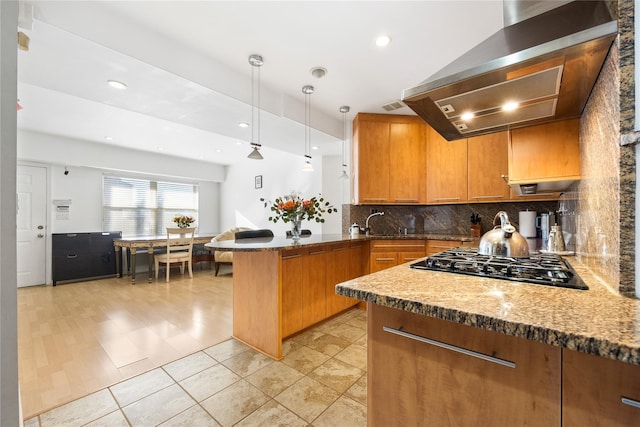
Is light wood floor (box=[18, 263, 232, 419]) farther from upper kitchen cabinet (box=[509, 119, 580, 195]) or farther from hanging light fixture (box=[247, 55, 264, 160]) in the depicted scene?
upper kitchen cabinet (box=[509, 119, 580, 195])

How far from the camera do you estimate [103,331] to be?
Result: 2691 mm

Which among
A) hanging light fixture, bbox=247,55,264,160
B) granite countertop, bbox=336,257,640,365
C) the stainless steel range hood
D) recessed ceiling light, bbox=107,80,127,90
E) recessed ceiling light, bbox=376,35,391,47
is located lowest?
granite countertop, bbox=336,257,640,365

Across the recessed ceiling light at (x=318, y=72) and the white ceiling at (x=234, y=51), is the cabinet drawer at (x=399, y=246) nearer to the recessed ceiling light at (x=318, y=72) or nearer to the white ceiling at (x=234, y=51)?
the white ceiling at (x=234, y=51)

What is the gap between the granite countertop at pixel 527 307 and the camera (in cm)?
53

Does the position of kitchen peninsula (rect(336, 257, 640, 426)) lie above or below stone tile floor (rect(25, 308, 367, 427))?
above

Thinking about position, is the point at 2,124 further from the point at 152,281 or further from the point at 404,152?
the point at 152,281

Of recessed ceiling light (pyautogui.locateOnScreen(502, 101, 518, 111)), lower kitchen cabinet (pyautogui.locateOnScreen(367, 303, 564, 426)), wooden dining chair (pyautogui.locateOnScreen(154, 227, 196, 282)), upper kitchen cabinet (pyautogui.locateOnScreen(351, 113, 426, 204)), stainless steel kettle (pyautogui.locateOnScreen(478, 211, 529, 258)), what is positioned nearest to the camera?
lower kitchen cabinet (pyautogui.locateOnScreen(367, 303, 564, 426))

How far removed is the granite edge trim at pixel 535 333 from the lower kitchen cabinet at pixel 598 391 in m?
0.12

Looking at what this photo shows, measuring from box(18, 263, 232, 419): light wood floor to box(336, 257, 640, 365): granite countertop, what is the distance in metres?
2.14

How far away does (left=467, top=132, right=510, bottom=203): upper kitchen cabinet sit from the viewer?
124 inches

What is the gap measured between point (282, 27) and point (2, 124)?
1.91 meters

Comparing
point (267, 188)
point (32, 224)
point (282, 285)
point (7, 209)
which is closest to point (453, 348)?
point (7, 209)

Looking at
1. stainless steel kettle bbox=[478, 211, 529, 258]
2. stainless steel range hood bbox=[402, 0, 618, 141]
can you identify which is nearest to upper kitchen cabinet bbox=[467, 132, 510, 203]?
stainless steel range hood bbox=[402, 0, 618, 141]

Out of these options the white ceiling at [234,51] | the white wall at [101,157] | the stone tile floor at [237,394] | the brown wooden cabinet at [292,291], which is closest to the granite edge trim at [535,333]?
the stone tile floor at [237,394]
